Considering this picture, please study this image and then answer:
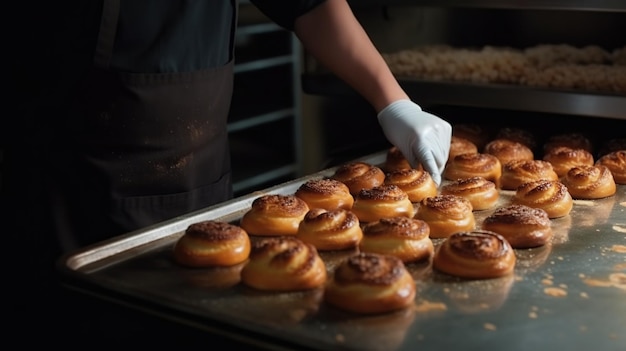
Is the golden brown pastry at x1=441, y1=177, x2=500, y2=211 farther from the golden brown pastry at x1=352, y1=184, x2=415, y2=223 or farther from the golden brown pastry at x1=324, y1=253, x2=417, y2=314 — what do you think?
the golden brown pastry at x1=324, y1=253, x2=417, y2=314

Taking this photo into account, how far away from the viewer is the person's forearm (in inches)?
101

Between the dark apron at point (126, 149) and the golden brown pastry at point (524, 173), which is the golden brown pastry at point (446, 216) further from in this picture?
the dark apron at point (126, 149)

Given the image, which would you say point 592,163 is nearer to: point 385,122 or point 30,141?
point 385,122

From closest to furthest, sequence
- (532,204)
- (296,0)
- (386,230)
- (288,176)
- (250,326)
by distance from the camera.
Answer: (250,326)
(386,230)
(532,204)
(296,0)
(288,176)

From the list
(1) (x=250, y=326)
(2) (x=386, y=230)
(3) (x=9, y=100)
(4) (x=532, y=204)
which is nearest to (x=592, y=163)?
(4) (x=532, y=204)

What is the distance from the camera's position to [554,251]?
6.21 ft

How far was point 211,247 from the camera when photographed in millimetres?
1790

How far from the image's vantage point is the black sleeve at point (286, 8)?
2531 millimetres

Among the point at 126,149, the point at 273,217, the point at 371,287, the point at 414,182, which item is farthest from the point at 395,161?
the point at 371,287

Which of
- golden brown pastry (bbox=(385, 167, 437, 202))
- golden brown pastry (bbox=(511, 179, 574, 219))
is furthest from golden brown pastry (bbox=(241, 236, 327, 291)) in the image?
golden brown pastry (bbox=(511, 179, 574, 219))

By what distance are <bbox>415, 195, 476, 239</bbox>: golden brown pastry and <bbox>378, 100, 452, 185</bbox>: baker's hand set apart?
1.22 feet

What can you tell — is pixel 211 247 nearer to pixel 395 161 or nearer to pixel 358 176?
pixel 358 176

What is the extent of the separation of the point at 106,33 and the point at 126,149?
1.02ft

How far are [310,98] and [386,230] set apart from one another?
4.84 feet
